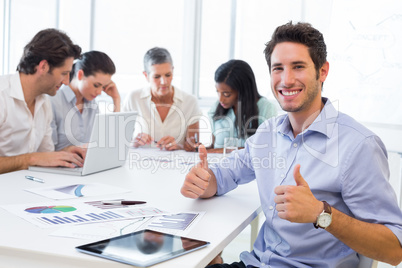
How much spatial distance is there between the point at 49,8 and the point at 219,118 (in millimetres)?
3274

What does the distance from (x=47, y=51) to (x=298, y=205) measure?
188 centimetres

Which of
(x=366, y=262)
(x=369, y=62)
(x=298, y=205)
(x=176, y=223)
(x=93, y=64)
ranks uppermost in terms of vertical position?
(x=369, y=62)

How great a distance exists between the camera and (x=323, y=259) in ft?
4.67

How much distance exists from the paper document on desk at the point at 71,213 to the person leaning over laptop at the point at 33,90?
0.83 metres

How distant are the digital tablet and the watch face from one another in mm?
335

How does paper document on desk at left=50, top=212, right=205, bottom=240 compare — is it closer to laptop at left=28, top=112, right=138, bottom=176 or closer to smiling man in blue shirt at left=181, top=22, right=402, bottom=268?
smiling man in blue shirt at left=181, top=22, right=402, bottom=268

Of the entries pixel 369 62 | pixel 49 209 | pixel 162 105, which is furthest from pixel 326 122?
pixel 369 62

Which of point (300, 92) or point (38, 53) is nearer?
point (300, 92)

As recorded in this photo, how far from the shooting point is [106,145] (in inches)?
85.5

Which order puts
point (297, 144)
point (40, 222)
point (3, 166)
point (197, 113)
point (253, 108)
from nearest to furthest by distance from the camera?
point (40, 222) < point (297, 144) < point (3, 166) < point (253, 108) < point (197, 113)

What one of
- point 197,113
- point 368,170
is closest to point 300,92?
point 368,170

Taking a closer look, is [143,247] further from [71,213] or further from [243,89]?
[243,89]

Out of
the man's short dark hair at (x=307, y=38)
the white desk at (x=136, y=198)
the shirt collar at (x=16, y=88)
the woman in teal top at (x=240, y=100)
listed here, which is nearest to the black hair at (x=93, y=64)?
the shirt collar at (x=16, y=88)

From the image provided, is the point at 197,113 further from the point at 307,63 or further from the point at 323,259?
the point at 323,259
